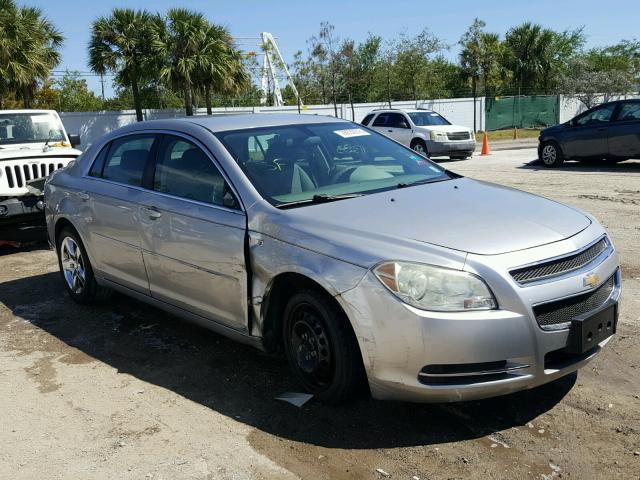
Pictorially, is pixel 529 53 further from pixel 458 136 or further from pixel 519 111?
pixel 458 136

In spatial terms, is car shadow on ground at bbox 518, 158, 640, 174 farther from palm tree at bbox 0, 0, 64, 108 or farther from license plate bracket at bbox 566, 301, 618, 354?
palm tree at bbox 0, 0, 64, 108

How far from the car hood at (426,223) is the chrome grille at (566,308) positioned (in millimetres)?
316

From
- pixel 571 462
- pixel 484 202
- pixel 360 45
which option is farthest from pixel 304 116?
pixel 360 45

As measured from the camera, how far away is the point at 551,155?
53.2 ft

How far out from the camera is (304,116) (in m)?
5.28

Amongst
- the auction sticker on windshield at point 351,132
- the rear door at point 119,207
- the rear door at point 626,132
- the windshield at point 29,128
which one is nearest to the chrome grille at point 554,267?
the auction sticker on windshield at point 351,132

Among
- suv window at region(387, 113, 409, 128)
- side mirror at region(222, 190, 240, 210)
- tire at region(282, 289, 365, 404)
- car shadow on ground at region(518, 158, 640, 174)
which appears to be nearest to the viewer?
tire at region(282, 289, 365, 404)

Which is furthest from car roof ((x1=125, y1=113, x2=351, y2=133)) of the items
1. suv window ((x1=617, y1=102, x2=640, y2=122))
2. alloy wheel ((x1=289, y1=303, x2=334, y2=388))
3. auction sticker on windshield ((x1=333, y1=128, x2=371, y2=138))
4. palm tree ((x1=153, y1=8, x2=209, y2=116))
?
palm tree ((x1=153, y1=8, x2=209, y2=116))

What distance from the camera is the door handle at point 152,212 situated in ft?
15.5

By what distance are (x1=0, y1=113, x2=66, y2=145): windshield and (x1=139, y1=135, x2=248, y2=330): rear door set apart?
20.1 ft

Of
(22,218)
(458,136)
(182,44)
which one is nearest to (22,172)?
(22,218)

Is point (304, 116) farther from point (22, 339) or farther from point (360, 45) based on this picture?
point (360, 45)

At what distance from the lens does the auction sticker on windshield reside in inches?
197

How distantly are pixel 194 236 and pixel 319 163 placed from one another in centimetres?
98
